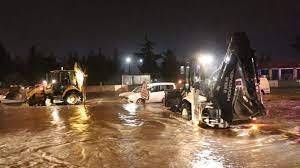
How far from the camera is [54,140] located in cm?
1375

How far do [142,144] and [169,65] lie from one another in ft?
205

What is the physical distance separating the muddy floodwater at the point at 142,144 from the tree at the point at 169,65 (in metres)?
53.7

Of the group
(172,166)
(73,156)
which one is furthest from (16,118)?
(172,166)

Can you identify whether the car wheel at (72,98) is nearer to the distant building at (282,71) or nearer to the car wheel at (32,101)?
the car wheel at (32,101)

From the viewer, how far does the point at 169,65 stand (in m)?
74.9

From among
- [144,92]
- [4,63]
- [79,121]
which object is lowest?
[79,121]

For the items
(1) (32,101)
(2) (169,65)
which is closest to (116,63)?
(2) (169,65)

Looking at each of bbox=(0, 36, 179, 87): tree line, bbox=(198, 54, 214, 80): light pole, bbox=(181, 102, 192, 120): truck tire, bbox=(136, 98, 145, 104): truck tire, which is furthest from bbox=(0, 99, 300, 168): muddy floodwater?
bbox=(0, 36, 179, 87): tree line

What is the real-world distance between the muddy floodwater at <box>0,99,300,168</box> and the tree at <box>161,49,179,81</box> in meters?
53.7

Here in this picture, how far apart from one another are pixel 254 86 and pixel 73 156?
7208 mm

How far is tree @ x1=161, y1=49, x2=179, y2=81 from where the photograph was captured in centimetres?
7256

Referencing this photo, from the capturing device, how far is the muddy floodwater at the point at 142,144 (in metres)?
10.3

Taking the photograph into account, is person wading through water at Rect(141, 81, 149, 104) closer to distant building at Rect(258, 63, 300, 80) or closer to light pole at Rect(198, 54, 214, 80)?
light pole at Rect(198, 54, 214, 80)

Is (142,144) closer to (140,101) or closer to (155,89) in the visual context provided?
(155,89)
